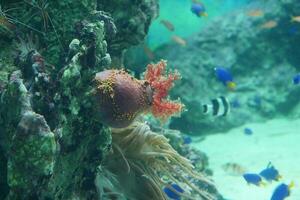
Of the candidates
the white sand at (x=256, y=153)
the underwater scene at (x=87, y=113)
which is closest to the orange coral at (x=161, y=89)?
the underwater scene at (x=87, y=113)

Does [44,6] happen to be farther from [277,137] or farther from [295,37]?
[295,37]

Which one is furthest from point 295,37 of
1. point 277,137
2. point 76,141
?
point 76,141

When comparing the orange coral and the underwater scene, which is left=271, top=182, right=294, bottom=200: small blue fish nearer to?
the underwater scene

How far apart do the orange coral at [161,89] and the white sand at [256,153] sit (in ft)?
10.9

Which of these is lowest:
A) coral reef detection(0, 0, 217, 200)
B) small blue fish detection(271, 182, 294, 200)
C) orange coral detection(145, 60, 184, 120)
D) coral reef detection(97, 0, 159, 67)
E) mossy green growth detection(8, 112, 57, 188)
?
mossy green growth detection(8, 112, 57, 188)

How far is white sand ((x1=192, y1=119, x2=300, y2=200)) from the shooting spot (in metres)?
6.16

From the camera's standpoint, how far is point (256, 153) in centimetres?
848

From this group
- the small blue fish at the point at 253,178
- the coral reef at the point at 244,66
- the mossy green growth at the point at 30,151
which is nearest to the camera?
the mossy green growth at the point at 30,151

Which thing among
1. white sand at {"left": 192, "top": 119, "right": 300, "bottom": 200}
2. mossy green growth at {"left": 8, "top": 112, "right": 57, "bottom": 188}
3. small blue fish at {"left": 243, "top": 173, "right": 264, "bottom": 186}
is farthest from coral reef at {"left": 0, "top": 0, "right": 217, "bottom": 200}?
white sand at {"left": 192, "top": 119, "right": 300, "bottom": 200}

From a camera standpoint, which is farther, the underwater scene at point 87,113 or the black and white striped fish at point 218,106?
the black and white striped fish at point 218,106

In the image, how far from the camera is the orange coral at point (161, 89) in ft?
9.90

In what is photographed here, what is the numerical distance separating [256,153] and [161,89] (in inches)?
241

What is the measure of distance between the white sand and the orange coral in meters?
3.34

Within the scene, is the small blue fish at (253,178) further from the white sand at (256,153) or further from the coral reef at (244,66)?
the coral reef at (244,66)
